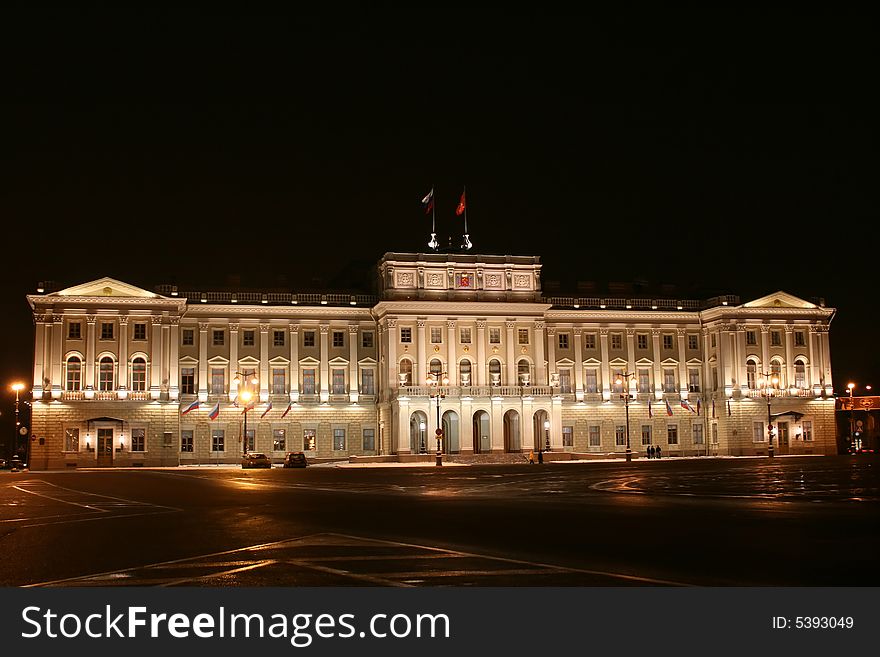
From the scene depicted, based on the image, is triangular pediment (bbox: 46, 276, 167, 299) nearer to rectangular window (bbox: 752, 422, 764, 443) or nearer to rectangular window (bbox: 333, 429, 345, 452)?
rectangular window (bbox: 333, 429, 345, 452)

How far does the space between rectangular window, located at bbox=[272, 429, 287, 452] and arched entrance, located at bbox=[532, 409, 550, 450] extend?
22020 millimetres

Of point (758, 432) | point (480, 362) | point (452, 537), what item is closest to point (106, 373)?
point (480, 362)

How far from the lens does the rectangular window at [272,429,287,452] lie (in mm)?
86125

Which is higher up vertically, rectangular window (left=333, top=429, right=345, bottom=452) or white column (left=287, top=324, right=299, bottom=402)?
white column (left=287, top=324, right=299, bottom=402)

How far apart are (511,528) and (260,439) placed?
66.8 meters

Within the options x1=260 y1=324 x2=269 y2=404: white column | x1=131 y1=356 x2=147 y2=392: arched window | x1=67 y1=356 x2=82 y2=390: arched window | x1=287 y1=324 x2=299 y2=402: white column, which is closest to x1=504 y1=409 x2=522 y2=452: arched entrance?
x1=287 y1=324 x2=299 y2=402: white column

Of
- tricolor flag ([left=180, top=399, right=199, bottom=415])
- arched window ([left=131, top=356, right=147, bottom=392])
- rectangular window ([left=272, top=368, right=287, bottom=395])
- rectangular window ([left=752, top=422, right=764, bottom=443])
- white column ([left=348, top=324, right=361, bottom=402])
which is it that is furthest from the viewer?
rectangular window ([left=752, top=422, right=764, bottom=443])

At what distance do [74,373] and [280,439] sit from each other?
17.9 meters

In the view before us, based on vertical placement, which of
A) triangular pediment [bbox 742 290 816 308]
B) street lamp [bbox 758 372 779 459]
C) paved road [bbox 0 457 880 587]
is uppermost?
triangular pediment [bbox 742 290 816 308]

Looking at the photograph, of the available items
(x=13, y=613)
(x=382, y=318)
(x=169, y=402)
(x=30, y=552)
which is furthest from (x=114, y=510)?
(x=382, y=318)

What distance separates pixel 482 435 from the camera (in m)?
85.9

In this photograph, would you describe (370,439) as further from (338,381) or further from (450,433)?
(450,433)

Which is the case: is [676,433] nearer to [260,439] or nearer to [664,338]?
[664,338]

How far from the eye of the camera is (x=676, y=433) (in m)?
95.0
